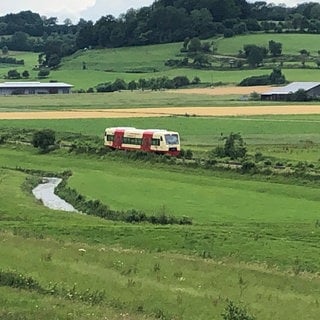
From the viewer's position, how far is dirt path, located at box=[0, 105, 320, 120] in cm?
9806

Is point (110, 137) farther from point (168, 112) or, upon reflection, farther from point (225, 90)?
point (225, 90)

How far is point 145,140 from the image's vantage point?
61.6m

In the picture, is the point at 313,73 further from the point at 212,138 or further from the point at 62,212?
the point at 62,212

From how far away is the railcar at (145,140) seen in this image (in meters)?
58.9

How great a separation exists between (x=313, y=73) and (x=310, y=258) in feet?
435

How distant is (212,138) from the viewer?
71125mm

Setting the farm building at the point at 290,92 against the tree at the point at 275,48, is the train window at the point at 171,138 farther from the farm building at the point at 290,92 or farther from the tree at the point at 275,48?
the tree at the point at 275,48

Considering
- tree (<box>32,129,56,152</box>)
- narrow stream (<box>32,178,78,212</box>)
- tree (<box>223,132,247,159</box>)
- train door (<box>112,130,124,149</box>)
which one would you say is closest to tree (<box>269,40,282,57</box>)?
tree (<box>32,129,56,152</box>)

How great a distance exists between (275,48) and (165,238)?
497 ft

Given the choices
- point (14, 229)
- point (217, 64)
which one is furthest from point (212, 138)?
point (217, 64)

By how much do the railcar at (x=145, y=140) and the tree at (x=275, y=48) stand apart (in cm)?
11578

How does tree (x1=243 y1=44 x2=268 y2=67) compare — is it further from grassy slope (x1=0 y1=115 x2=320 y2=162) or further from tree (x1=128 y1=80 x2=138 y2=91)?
grassy slope (x1=0 y1=115 x2=320 y2=162)

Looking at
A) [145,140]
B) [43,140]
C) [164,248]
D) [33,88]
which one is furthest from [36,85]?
[164,248]

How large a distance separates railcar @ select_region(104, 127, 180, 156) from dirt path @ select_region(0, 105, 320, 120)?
3151cm
